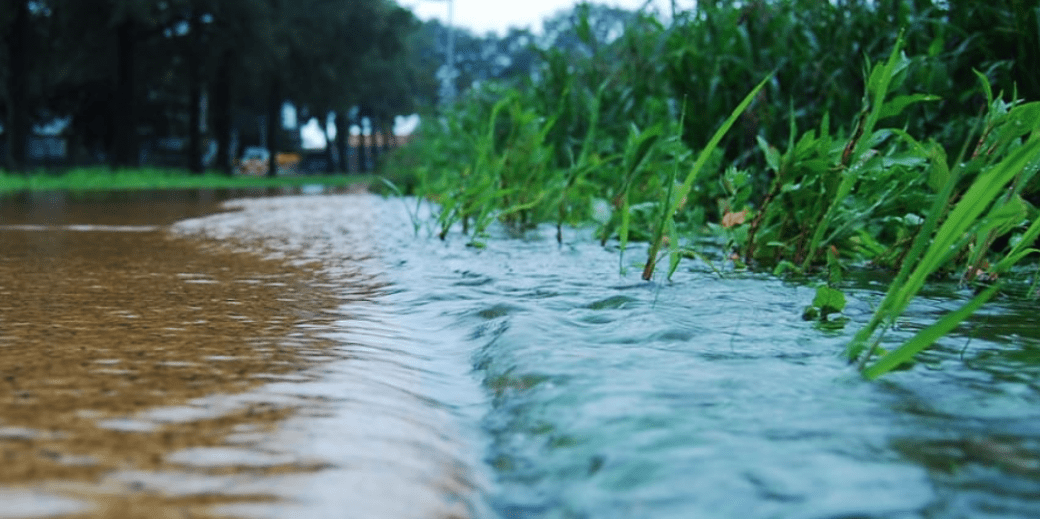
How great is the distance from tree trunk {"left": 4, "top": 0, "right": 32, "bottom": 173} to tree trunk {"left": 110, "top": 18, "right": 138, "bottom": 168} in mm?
2298

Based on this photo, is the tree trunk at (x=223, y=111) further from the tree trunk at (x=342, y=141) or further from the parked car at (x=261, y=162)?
the tree trunk at (x=342, y=141)

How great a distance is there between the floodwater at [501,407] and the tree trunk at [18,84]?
18076 millimetres

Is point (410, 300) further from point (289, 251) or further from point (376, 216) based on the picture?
point (376, 216)

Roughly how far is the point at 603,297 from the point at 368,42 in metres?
28.1

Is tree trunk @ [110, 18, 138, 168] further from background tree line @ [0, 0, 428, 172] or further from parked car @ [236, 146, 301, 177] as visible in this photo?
parked car @ [236, 146, 301, 177]

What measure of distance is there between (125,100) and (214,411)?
70.7 feet

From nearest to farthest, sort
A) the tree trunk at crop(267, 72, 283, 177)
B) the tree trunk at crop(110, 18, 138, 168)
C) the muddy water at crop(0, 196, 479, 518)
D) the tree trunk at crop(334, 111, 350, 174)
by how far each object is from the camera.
A: the muddy water at crop(0, 196, 479, 518), the tree trunk at crop(110, 18, 138, 168), the tree trunk at crop(267, 72, 283, 177), the tree trunk at crop(334, 111, 350, 174)

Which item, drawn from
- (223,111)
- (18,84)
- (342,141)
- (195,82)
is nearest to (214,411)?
(18,84)

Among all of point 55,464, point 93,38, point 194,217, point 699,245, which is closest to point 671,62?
point 699,245

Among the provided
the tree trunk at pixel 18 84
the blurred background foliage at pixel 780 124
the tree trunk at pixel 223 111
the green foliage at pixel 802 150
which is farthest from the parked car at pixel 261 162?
the blurred background foliage at pixel 780 124

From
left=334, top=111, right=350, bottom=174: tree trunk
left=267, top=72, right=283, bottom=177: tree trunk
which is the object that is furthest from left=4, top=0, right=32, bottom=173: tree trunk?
left=334, top=111, right=350, bottom=174: tree trunk

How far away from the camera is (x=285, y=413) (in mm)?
941

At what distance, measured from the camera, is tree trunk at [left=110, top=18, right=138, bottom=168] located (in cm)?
2047

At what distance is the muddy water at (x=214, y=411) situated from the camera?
2.30ft
